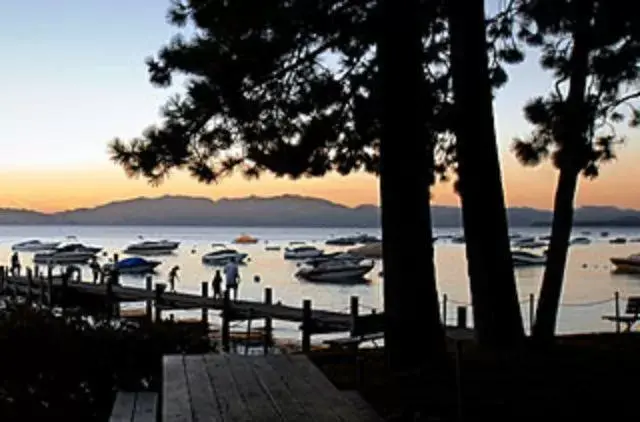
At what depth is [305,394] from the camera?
572 centimetres

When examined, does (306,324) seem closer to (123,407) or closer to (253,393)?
(123,407)

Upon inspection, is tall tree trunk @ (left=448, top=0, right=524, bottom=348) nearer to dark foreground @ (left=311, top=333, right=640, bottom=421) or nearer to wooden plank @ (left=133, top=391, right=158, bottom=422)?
dark foreground @ (left=311, top=333, right=640, bottom=421)

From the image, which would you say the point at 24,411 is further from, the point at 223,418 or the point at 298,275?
the point at 298,275

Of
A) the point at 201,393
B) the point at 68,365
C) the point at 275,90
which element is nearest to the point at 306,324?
the point at 275,90

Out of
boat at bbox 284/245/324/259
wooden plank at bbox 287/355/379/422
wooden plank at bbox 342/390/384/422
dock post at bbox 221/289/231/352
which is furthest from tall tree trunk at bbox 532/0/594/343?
boat at bbox 284/245/324/259

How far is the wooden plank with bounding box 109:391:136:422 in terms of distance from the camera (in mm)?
6714

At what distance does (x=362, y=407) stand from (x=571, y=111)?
6575mm

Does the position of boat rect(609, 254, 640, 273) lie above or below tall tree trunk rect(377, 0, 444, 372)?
below

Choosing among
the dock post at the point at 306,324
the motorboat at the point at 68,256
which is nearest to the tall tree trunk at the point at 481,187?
the dock post at the point at 306,324

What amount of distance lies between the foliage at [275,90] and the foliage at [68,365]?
2218mm

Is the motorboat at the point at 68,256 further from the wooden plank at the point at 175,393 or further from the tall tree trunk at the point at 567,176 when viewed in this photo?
the wooden plank at the point at 175,393

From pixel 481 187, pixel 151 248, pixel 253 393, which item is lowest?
pixel 151 248

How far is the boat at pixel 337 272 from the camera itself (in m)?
58.6

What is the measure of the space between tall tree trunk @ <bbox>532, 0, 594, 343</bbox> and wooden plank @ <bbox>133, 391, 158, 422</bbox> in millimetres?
5241
